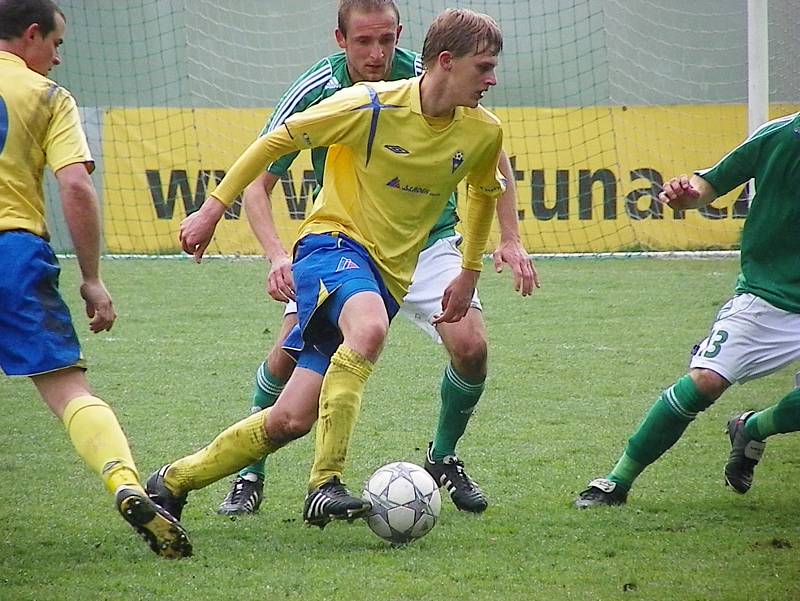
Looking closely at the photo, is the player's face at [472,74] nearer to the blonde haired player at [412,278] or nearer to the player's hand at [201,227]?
the blonde haired player at [412,278]

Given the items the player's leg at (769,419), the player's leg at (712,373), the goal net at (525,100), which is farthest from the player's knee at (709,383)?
the goal net at (525,100)

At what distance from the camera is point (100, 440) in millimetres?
3902

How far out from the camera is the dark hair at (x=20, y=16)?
403 cm

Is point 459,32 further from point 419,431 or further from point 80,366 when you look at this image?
point 419,431

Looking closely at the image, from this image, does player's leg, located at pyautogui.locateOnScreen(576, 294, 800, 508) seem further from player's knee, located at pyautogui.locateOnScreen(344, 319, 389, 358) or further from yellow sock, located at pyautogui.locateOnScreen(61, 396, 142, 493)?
yellow sock, located at pyautogui.locateOnScreen(61, 396, 142, 493)

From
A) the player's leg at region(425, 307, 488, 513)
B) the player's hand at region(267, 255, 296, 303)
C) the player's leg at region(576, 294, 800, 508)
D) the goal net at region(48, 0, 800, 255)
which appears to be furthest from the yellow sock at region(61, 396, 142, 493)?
the goal net at region(48, 0, 800, 255)

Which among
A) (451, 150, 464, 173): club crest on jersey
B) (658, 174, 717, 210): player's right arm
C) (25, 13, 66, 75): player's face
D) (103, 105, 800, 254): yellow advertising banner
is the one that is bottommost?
(103, 105, 800, 254): yellow advertising banner

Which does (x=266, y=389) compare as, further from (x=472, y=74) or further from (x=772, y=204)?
(x=772, y=204)

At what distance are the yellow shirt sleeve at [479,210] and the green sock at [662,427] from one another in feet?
2.86

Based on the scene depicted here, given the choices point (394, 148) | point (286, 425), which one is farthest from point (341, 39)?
point (286, 425)

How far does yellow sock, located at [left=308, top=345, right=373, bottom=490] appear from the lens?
4.03 meters

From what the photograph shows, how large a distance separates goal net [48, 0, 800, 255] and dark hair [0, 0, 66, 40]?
10.2 metres

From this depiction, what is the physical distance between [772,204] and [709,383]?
2.34 feet

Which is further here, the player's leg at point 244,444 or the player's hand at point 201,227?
the player's leg at point 244,444
